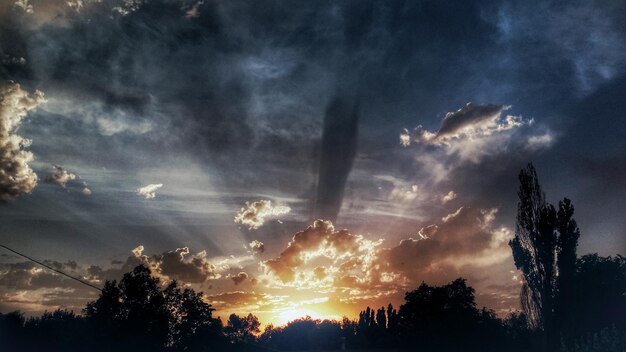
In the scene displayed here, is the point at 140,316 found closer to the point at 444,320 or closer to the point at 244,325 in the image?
the point at 444,320

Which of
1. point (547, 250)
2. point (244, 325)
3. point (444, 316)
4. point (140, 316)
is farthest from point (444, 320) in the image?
point (244, 325)

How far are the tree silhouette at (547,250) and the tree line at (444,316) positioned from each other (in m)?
0.10

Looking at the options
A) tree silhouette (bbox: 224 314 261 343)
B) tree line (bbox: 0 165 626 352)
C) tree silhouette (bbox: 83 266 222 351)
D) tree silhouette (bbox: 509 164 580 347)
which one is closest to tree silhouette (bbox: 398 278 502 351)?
tree line (bbox: 0 165 626 352)

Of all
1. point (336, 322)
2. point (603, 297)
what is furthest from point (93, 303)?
point (603, 297)

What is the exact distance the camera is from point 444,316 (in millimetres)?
66188

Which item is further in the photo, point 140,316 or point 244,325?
point 244,325

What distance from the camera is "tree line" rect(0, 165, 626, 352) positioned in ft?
120

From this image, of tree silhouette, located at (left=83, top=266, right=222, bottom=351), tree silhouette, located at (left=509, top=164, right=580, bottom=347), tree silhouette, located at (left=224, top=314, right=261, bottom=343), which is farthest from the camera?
tree silhouette, located at (left=224, top=314, right=261, bottom=343)

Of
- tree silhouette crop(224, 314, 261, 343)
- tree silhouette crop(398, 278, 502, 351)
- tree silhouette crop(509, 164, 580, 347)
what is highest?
tree silhouette crop(509, 164, 580, 347)

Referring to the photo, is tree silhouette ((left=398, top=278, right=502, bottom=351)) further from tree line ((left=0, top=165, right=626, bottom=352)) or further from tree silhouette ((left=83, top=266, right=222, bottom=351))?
tree silhouette ((left=83, top=266, right=222, bottom=351))

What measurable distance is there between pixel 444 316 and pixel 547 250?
3573 centimetres

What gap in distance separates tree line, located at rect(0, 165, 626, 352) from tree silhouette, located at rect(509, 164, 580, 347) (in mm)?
99

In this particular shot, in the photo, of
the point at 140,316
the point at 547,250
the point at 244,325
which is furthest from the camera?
the point at 244,325

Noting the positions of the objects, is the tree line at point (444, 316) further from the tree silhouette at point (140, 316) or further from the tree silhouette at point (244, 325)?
the tree silhouette at point (244, 325)
